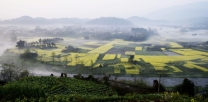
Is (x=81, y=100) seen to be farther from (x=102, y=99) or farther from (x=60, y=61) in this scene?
(x=60, y=61)

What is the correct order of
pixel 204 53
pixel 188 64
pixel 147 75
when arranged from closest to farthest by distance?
1. pixel 147 75
2. pixel 188 64
3. pixel 204 53

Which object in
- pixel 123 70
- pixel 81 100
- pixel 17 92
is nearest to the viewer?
pixel 81 100

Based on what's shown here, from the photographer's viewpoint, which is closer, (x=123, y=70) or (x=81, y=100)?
(x=81, y=100)

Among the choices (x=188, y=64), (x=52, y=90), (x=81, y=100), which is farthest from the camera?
(x=188, y=64)

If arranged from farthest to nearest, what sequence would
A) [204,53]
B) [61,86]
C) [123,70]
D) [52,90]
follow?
1. [204,53]
2. [123,70]
3. [61,86]
4. [52,90]

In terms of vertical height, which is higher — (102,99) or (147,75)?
(102,99)

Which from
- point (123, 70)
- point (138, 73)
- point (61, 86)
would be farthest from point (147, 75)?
point (61, 86)

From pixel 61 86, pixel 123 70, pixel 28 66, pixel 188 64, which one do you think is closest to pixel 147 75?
pixel 123 70

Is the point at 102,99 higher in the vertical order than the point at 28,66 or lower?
higher

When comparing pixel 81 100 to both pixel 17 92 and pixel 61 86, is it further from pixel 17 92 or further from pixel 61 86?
pixel 61 86
